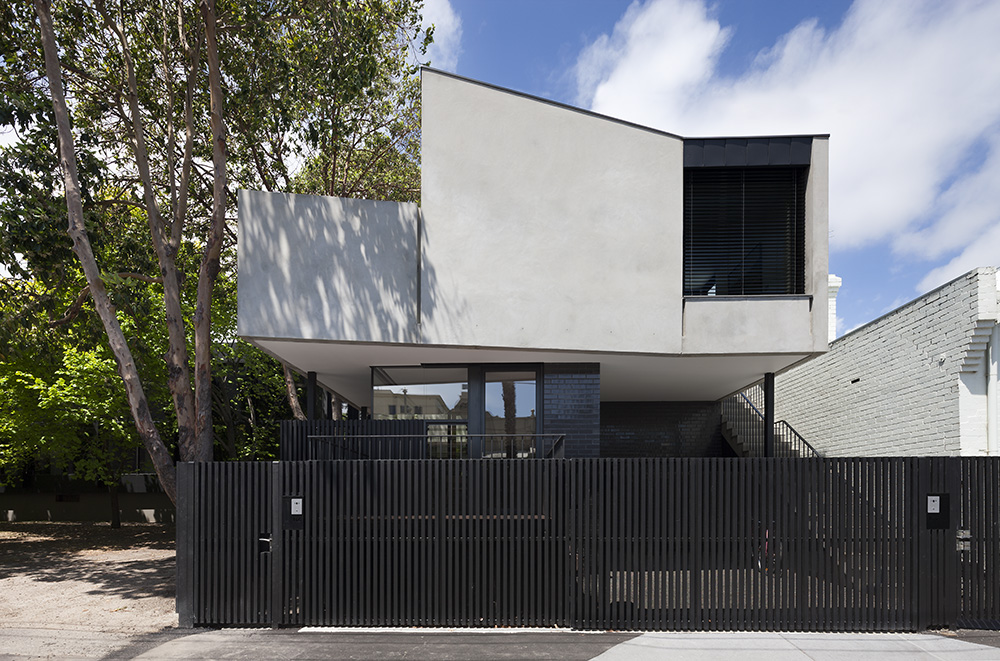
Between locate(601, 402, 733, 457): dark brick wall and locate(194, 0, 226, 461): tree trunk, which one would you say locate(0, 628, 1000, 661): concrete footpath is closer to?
locate(194, 0, 226, 461): tree trunk

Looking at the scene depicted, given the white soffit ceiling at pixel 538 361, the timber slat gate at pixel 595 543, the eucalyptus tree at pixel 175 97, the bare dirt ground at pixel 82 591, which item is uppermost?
the eucalyptus tree at pixel 175 97

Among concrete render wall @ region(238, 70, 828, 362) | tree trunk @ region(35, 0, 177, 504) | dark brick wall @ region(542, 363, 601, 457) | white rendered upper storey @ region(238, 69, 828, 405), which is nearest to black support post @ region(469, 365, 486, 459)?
white rendered upper storey @ region(238, 69, 828, 405)

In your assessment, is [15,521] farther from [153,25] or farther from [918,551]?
[918,551]

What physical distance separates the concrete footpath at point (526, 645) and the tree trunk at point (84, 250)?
2976 millimetres

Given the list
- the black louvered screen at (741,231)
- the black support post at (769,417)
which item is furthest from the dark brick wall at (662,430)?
the black louvered screen at (741,231)

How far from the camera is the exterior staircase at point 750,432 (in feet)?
56.7

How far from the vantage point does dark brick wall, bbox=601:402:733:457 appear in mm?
18641

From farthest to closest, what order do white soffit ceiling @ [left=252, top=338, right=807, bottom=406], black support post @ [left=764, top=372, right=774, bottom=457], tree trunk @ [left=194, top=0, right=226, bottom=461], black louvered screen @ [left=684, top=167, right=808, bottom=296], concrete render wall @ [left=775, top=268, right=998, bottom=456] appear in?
black support post @ [left=764, top=372, right=774, bottom=457] → concrete render wall @ [left=775, top=268, right=998, bottom=456] → black louvered screen @ [left=684, top=167, right=808, bottom=296] → tree trunk @ [left=194, top=0, right=226, bottom=461] → white soffit ceiling @ [left=252, top=338, right=807, bottom=406]

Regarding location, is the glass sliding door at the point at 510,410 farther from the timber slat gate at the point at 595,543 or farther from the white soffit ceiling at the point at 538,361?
the timber slat gate at the point at 595,543

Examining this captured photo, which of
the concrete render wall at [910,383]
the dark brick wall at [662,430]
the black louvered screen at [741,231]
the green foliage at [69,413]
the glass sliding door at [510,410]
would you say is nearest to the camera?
the black louvered screen at [741,231]

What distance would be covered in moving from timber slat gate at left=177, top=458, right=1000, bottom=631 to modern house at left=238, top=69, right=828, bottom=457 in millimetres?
2028

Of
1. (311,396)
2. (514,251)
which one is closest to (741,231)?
(514,251)

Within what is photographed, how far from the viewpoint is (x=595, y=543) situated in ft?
25.3

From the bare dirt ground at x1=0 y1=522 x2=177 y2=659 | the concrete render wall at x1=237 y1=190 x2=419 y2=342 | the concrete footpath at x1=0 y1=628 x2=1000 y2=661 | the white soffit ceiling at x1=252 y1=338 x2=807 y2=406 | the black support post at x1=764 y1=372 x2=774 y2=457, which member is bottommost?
the bare dirt ground at x1=0 y1=522 x2=177 y2=659
